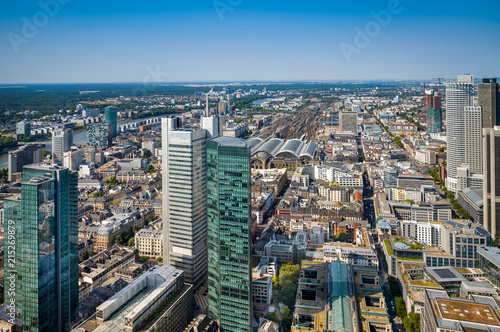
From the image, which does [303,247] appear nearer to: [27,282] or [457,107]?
[27,282]

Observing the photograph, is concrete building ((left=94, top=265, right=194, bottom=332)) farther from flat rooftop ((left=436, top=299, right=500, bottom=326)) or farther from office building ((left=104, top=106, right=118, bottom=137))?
office building ((left=104, top=106, right=118, bottom=137))

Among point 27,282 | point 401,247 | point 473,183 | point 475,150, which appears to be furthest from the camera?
point 475,150

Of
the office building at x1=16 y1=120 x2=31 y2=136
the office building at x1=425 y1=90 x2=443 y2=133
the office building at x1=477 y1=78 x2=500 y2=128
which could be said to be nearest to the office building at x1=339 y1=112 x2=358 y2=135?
the office building at x1=425 y1=90 x2=443 y2=133

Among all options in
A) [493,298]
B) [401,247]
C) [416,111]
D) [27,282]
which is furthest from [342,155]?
[416,111]

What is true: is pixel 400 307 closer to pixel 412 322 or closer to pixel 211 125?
pixel 412 322

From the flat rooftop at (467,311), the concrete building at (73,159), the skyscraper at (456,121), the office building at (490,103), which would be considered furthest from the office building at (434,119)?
the flat rooftop at (467,311)
